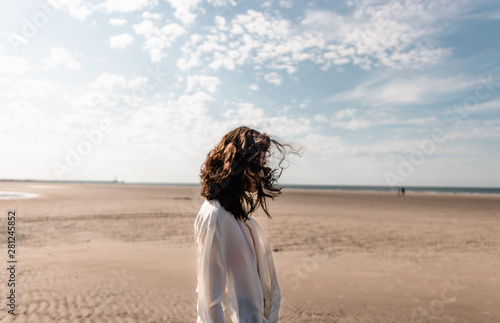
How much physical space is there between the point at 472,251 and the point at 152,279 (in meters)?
9.72

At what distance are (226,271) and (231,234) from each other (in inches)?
8.6

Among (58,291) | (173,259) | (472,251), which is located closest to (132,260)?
(173,259)

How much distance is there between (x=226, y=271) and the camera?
194 cm

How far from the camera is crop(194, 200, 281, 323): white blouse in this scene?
6.09 ft

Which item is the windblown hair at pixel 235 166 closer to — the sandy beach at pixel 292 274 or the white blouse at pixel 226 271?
the white blouse at pixel 226 271

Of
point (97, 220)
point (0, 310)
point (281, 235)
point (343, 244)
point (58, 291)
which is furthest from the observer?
point (97, 220)

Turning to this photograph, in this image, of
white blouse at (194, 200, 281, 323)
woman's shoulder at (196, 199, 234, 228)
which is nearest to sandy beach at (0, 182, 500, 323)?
white blouse at (194, 200, 281, 323)

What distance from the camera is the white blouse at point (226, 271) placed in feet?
6.09

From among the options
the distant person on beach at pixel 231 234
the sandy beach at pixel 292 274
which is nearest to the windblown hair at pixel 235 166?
the distant person on beach at pixel 231 234

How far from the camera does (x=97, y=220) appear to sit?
16.5 m

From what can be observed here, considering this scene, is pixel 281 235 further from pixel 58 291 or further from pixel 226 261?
pixel 226 261

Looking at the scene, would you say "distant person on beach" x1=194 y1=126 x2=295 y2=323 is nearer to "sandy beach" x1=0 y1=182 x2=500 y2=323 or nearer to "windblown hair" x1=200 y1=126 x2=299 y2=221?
"windblown hair" x1=200 y1=126 x2=299 y2=221

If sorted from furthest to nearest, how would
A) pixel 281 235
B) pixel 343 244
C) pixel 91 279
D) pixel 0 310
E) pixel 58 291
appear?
pixel 281 235 < pixel 343 244 < pixel 91 279 < pixel 58 291 < pixel 0 310

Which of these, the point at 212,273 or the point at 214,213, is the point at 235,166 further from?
the point at 212,273
